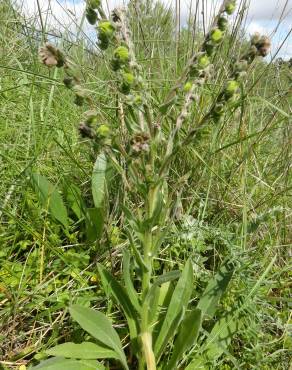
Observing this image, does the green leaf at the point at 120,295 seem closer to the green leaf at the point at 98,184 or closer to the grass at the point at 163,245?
the grass at the point at 163,245

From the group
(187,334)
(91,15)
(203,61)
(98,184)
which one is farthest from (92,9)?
(187,334)

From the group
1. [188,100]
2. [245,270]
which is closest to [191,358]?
[245,270]

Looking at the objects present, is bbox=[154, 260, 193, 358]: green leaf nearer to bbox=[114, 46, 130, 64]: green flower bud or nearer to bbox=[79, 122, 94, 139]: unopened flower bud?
bbox=[79, 122, 94, 139]: unopened flower bud

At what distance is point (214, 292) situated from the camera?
1.37 metres

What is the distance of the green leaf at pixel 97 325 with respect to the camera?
123 cm

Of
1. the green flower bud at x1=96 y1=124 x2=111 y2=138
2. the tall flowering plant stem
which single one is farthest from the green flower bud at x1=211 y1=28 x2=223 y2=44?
the green flower bud at x1=96 y1=124 x2=111 y2=138

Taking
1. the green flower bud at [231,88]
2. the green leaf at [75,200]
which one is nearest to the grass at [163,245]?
the green leaf at [75,200]

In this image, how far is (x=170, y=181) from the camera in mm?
1951

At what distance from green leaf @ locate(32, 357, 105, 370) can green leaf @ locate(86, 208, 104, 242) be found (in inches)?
19.3

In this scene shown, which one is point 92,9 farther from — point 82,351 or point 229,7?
point 82,351

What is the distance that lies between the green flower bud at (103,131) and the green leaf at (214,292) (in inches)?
23.0

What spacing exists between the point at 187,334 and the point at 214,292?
0.19m

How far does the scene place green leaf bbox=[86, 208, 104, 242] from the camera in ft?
5.35

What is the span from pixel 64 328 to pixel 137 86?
77 centimetres
